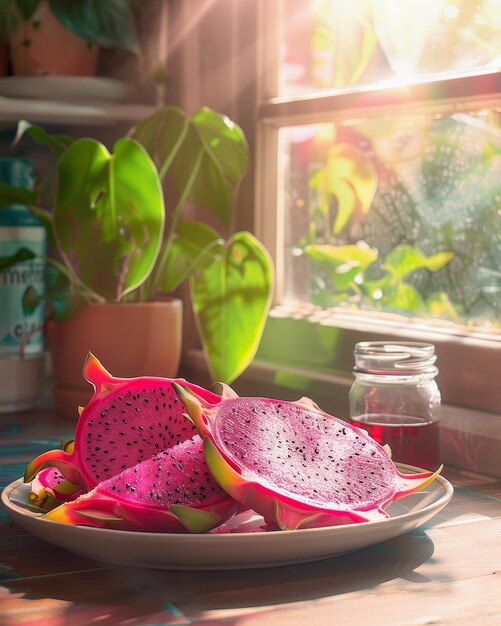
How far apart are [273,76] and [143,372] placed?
1.62 feet

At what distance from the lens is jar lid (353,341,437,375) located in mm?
1033

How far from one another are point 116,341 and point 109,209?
0.18 m

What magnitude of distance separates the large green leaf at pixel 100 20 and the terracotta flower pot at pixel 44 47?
0.20 ft

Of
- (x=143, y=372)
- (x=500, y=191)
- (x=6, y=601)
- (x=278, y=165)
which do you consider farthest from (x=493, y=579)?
(x=278, y=165)

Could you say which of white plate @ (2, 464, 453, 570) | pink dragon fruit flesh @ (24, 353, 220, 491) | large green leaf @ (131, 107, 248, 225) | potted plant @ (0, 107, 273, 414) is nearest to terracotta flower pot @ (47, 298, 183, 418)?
potted plant @ (0, 107, 273, 414)

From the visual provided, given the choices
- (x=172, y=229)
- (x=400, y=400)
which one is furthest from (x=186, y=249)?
(x=400, y=400)

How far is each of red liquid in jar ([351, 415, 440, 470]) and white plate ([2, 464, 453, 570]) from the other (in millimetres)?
300

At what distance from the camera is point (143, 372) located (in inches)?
54.2

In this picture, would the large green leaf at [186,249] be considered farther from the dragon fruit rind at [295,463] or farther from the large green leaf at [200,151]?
the dragon fruit rind at [295,463]

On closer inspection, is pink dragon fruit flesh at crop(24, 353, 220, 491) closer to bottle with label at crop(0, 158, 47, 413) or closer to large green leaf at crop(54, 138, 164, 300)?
large green leaf at crop(54, 138, 164, 300)

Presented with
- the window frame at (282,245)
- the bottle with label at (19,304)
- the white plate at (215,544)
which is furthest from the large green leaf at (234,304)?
the white plate at (215,544)

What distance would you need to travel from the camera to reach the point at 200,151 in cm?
140

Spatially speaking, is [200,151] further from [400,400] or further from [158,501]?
[158,501]

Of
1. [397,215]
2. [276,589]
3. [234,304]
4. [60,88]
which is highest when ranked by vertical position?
[60,88]
